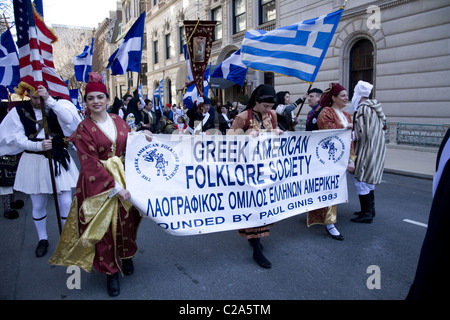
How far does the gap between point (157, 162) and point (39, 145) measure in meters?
1.42

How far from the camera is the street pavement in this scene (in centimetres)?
304

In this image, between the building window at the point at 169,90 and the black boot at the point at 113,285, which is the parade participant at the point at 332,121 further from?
the building window at the point at 169,90

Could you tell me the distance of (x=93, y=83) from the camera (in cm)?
319

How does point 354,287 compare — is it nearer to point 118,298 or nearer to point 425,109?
point 118,298

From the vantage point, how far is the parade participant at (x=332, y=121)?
4340 mm

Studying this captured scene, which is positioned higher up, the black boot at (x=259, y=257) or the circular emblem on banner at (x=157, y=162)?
the circular emblem on banner at (x=157, y=162)

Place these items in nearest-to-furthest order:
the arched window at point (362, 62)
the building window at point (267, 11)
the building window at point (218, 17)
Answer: the arched window at point (362, 62), the building window at point (267, 11), the building window at point (218, 17)

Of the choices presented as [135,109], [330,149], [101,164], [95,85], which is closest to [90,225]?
[101,164]

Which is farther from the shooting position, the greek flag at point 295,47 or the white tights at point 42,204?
the greek flag at point 295,47

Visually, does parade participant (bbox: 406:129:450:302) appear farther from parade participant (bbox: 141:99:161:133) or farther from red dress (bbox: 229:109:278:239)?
parade participant (bbox: 141:99:161:133)

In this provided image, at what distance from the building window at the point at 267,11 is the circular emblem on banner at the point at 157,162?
54.9ft

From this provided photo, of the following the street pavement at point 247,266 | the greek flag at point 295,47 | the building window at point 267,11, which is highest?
the building window at point 267,11

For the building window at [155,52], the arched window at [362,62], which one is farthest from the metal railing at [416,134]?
the building window at [155,52]

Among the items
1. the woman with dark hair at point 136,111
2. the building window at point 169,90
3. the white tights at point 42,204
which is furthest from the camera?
the building window at point 169,90
